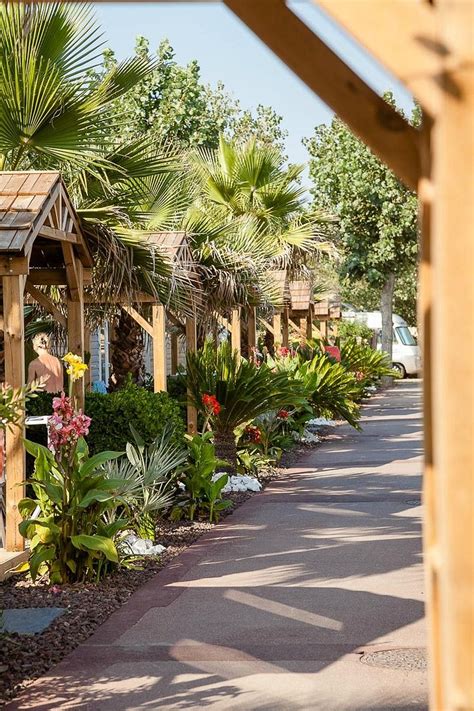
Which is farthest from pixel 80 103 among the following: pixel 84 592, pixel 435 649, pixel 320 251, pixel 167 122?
pixel 167 122

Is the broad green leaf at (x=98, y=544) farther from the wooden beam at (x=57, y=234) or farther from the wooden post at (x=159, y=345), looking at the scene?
the wooden post at (x=159, y=345)

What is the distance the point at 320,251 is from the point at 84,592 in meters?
18.6

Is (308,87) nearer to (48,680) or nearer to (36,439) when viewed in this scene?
(48,680)

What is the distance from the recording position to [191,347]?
637 inches

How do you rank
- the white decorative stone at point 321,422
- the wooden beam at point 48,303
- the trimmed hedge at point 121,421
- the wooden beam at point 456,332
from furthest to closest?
1. the white decorative stone at point 321,422
2. the trimmed hedge at point 121,421
3. the wooden beam at point 48,303
4. the wooden beam at point 456,332

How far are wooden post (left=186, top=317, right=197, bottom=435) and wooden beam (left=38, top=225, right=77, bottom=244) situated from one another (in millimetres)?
5503

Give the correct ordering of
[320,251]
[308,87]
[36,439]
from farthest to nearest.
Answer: [320,251] < [36,439] < [308,87]

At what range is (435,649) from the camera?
246 centimetres

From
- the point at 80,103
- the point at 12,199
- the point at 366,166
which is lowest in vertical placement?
the point at 12,199

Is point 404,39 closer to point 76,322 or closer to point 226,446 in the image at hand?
point 76,322

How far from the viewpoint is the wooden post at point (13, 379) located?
8.94 metres

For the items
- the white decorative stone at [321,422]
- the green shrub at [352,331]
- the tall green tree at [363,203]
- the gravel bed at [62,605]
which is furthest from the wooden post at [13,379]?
the green shrub at [352,331]

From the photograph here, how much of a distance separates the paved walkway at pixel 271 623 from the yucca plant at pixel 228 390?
218cm

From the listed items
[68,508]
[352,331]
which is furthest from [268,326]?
[68,508]
